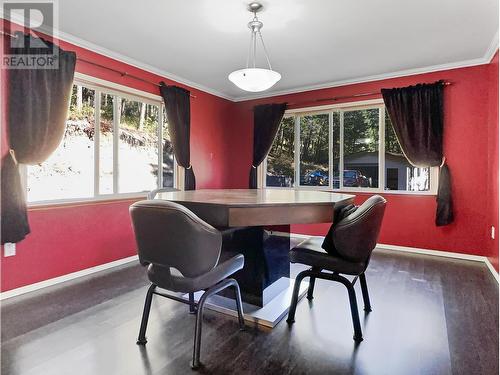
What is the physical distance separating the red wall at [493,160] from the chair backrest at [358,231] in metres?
2.03

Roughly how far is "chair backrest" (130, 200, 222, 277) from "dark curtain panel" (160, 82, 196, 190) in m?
2.64

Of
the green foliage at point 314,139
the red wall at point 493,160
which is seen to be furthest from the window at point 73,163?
Answer: the red wall at point 493,160

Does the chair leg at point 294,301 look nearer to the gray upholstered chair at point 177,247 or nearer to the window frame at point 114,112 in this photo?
the gray upholstered chair at point 177,247

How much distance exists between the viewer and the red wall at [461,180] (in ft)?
11.2

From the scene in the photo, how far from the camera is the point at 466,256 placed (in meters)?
3.51

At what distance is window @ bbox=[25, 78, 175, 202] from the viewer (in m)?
2.87

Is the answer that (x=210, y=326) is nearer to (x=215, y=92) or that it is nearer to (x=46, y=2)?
(x=46, y=2)

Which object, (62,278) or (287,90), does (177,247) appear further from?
(287,90)

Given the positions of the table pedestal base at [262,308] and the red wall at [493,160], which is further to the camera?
the red wall at [493,160]

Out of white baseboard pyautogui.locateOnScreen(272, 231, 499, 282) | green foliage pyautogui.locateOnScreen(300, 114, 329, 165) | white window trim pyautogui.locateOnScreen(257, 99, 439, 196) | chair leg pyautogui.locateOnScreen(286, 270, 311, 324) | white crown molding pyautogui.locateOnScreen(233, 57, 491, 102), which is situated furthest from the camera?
green foliage pyautogui.locateOnScreen(300, 114, 329, 165)

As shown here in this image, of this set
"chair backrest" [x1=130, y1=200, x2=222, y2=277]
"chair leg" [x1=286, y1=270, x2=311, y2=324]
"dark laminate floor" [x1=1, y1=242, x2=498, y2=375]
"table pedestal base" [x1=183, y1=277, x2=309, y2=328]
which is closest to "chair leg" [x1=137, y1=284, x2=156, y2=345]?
"dark laminate floor" [x1=1, y1=242, x2=498, y2=375]

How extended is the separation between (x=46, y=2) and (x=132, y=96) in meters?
1.28

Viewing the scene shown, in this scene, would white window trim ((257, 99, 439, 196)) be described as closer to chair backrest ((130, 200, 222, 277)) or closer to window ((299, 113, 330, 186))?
window ((299, 113, 330, 186))

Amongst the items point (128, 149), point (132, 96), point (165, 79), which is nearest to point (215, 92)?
point (165, 79)
